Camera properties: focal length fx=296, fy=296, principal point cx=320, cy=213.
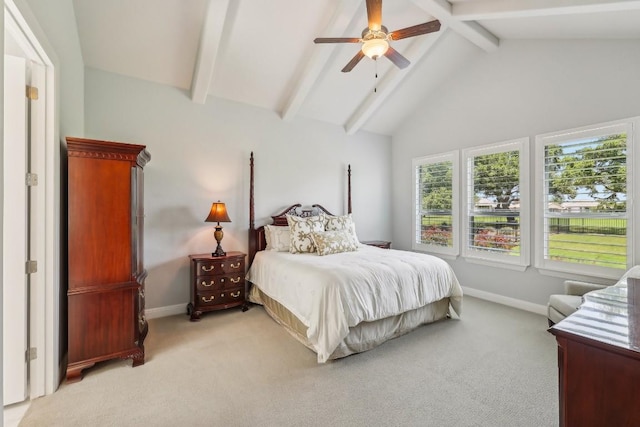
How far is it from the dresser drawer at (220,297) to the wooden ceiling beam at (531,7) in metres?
4.27

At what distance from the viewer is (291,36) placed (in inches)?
140

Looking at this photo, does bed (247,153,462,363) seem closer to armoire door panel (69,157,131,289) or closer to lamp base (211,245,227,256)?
lamp base (211,245,227,256)

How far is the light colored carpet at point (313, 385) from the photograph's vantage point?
1.93 metres

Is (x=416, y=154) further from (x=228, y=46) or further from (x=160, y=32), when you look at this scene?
(x=160, y=32)

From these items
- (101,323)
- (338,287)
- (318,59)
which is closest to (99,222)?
(101,323)

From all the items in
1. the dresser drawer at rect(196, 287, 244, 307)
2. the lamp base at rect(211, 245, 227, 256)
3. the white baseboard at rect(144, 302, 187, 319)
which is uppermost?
the lamp base at rect(211, 245, 227, 256)

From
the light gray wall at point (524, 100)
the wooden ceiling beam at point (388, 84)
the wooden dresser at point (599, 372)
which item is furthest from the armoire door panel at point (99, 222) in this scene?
the light gray wall at point (524, 100)

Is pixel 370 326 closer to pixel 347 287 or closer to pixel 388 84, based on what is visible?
pixel 347 287

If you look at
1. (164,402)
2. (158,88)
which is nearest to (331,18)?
(158,88)

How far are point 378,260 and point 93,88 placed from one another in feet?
12.6

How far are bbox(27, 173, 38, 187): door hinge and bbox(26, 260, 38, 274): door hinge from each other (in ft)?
1.80

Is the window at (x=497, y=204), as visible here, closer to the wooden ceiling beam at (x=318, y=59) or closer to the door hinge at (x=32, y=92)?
the wooden ceiling beam at (x=318, y=59)

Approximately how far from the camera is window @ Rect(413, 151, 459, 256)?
4.92 meters

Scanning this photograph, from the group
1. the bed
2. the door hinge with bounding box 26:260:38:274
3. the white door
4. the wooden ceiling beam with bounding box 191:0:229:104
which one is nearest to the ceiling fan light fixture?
the wooden ceiling beam with bounding box 191:0:229:104
